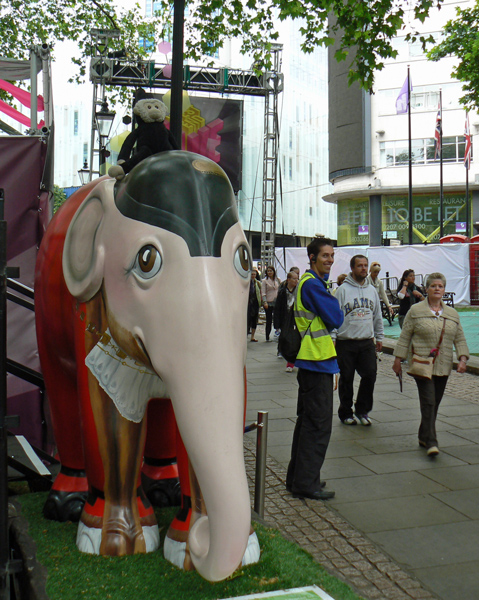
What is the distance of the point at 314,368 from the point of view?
455 centimetres

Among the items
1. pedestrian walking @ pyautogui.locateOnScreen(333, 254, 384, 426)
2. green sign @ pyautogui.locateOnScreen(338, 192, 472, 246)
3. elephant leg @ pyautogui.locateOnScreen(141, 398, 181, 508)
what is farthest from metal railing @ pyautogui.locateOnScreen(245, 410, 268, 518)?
green sign @ pyautogui.locateOnScreen(338, 192, 472, 246)

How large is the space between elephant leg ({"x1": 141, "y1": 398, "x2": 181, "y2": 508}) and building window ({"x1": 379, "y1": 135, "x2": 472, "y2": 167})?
4099 cm

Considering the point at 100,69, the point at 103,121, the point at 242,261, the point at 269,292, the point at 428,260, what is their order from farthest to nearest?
1. the point at 428,260
2. the point at 269,292
3. the point at 100,69
4. the point at 103,121
5. the point at 242,261

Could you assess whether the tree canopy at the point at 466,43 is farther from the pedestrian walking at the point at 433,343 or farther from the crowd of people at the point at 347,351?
the pedestrian walking at the point at 433,343

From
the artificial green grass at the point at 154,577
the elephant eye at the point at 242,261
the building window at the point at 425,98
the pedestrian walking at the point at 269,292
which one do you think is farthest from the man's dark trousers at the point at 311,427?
the building window at the point at 425,98

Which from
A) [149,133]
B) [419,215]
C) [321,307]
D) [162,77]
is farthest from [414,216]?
[149,133]

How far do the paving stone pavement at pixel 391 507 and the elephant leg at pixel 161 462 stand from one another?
0.74 m

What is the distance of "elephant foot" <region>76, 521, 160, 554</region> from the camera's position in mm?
3129

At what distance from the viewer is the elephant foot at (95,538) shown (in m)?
3.13

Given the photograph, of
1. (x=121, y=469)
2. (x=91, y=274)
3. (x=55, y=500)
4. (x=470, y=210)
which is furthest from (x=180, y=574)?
(x=470, y=210)

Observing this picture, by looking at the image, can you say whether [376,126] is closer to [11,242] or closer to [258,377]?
[258,377]

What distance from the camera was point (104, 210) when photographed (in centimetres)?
293

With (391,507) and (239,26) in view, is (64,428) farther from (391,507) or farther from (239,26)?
(239,26)

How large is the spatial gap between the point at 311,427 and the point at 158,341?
92.4 inches
